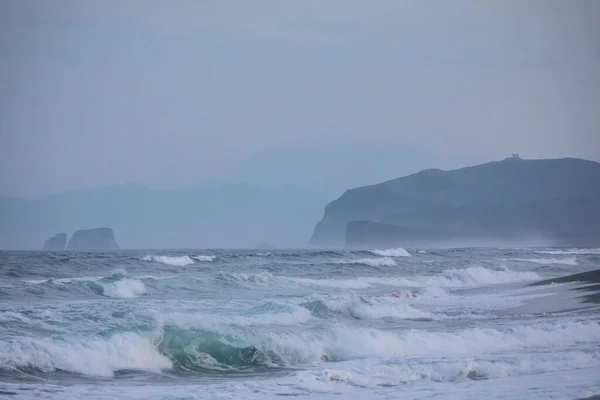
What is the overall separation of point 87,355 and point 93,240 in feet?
351

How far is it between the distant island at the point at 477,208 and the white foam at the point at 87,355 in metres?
112

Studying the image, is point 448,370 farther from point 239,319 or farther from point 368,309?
point 368,309

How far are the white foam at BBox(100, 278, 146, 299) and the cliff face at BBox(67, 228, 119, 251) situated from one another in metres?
91.6

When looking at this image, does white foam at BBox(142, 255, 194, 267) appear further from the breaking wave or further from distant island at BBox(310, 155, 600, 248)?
distant island at BBox(310, 155, 600, 248)

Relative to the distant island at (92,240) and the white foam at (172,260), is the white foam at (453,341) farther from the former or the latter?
the distant island at (92,240)

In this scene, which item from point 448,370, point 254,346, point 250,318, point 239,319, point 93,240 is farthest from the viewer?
point 93,240

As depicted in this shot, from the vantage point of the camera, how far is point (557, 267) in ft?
141

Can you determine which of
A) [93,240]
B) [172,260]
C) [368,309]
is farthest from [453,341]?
[93,240]

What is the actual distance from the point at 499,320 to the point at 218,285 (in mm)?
12253

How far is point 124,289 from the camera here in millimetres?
24922

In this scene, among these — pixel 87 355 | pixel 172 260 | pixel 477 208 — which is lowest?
pixel 87 355

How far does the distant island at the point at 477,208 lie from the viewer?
5226 inches

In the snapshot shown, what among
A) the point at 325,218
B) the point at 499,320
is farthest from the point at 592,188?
the point at 499,320

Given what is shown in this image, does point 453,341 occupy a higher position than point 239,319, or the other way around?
point 239,319
